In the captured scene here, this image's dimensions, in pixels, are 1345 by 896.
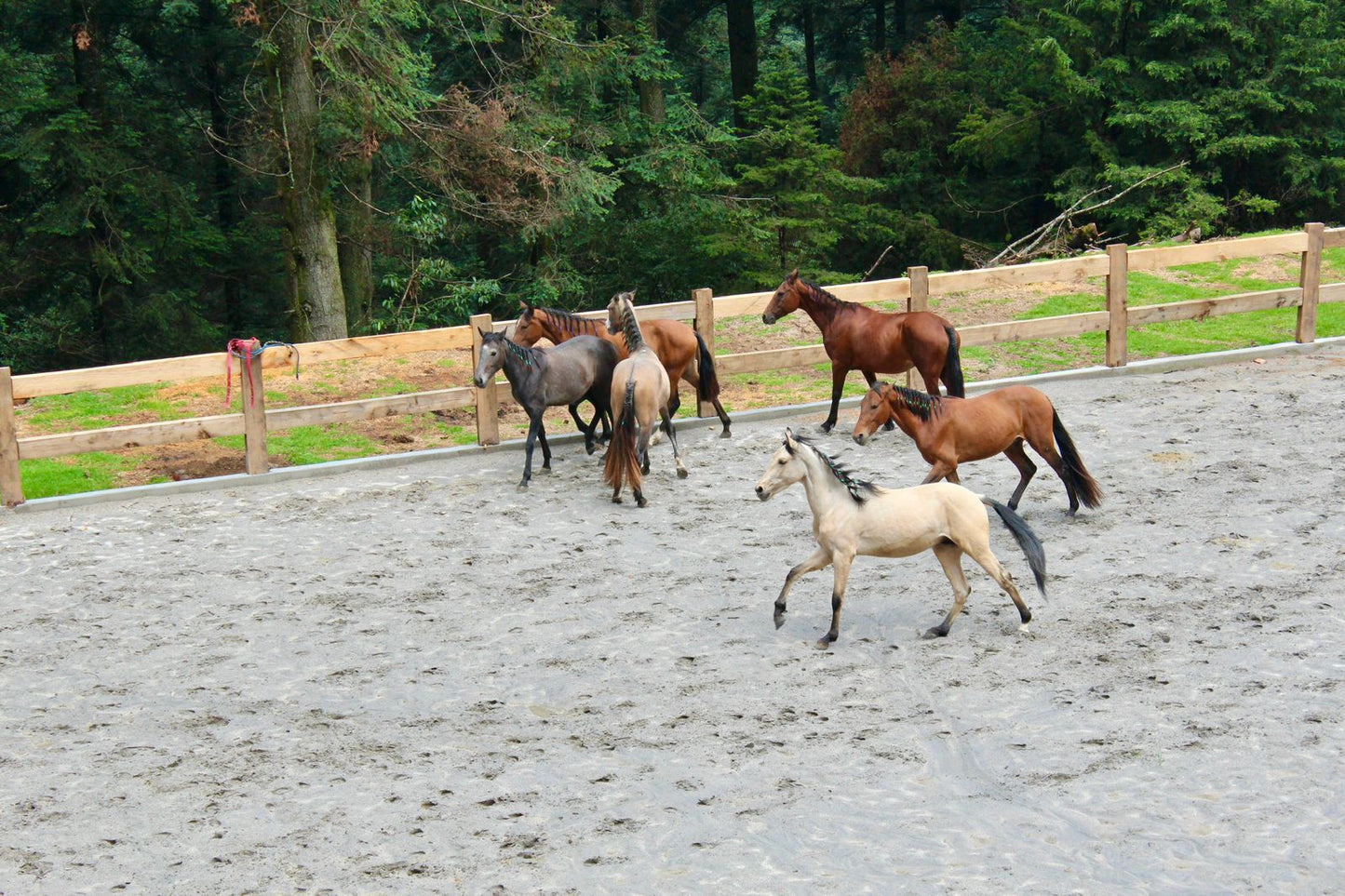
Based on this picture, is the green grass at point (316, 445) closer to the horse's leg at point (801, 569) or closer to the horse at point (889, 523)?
the horse's leg at point (801, 569)

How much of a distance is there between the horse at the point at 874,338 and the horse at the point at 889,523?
3787 mm

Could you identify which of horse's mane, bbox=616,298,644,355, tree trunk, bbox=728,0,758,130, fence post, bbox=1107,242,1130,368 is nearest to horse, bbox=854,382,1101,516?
horse's mane, bbox=616,298,644,355

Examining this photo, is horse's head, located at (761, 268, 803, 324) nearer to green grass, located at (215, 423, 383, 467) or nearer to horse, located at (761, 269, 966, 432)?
horse, located at (761, 269, 966, 432)

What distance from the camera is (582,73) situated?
1898 cm

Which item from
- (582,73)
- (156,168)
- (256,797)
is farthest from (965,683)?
(156,168)

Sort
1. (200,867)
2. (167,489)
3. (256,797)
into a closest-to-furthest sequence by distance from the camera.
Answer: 1. (200,867)
2. (256,797)
3. (167,489)

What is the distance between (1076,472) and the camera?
8.66m

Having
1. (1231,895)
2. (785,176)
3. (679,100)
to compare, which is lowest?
(1231,895)

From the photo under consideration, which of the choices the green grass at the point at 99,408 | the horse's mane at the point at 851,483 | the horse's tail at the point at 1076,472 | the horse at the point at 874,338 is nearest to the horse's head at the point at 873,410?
the horse's tail at the point at 1076,472

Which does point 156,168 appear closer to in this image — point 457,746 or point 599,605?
point 599,605

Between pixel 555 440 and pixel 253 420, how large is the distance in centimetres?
252

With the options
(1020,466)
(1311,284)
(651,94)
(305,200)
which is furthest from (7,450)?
(651,94)

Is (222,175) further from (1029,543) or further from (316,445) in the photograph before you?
(1029,543)

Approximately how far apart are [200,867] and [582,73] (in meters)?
15.6
